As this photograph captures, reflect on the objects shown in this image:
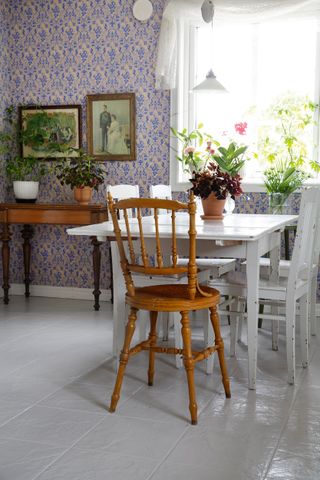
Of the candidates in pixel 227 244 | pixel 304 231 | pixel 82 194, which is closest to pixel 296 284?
pixel 304 231

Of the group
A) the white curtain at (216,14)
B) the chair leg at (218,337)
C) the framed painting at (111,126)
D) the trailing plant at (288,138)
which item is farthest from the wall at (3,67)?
the chair leg at (218,337)

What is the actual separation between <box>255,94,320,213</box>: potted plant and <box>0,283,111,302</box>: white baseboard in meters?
1.67

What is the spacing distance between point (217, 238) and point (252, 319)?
0.48 metres

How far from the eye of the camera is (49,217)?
17.1ft

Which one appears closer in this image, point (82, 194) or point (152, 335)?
point (152, 335)

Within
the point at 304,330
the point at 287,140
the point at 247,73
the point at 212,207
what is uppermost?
the point at 247,73

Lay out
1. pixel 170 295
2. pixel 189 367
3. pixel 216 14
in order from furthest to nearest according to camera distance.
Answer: pixel 216 14
pixel 170 295
pixel 189 367

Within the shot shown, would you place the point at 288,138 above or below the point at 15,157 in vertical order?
above

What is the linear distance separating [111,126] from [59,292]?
1485mm

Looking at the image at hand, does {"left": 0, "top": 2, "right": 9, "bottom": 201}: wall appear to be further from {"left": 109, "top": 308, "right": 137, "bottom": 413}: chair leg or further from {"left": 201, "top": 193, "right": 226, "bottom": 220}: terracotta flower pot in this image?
{"left": 109, "top": 308, "right": 137, "bottom": 413}: chair leg

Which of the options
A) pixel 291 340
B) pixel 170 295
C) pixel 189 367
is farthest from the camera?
pixel 291 340

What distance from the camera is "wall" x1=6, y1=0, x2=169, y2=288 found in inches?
210

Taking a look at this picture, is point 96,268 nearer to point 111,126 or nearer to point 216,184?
point 111,126

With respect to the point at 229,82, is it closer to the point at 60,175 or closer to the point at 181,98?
the point at 181,98
